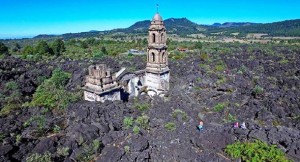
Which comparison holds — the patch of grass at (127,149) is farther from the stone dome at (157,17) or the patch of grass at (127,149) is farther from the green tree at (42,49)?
the green tree at (42,49)

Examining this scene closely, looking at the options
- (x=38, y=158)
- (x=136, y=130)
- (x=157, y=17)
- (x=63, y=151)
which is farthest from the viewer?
(x=157, y=17)

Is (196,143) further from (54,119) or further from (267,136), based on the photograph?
(54,119)

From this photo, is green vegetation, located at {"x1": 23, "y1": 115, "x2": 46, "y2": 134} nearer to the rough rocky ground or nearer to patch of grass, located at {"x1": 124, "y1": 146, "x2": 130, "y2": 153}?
the rough rocky ground

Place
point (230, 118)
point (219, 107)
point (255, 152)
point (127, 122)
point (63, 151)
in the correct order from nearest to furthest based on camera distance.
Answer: point (255, 152) < point (63, 151) < point (127, 122) < point (230, 118) < point (219, 107)

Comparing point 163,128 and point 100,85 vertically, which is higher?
point 100,85

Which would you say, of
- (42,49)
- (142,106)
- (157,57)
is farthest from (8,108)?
(42,49)

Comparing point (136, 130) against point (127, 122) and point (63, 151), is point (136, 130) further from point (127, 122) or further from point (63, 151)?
point (63, 151)

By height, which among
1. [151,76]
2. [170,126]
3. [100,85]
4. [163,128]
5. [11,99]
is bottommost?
[163,128]

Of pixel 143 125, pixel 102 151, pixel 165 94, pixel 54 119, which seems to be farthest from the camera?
pixel 165 94

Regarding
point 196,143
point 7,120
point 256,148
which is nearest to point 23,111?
point 7,120
